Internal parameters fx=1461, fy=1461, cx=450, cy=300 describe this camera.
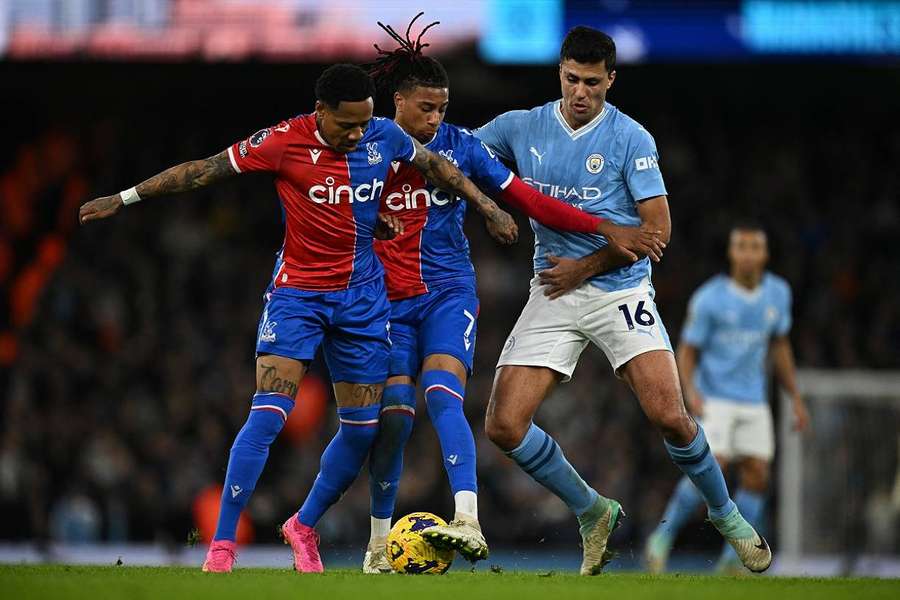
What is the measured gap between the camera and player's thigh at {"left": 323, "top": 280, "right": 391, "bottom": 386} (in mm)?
6715

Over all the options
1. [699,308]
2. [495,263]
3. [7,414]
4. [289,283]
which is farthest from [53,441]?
[289,283]

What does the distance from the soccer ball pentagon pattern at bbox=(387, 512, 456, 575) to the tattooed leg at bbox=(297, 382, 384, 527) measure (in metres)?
0.53

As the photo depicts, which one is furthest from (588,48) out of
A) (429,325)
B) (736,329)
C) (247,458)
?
(736,329)

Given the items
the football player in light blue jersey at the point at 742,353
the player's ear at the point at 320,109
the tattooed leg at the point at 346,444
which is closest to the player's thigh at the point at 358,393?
the tattooed leg at the point at 346,444

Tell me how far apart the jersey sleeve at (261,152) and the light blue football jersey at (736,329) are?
4435 mm

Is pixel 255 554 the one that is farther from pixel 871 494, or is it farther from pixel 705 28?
pixel 705 28

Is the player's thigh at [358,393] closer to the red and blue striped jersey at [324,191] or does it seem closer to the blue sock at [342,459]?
the blue sock at [342,459]

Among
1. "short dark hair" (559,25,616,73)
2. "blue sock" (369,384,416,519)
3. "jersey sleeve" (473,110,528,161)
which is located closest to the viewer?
"short dark hair" (559,25,616,73)

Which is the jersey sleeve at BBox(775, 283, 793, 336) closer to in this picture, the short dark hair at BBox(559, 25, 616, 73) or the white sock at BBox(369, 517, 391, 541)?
the short dark hair at BBox(559, 25, 616, 73)

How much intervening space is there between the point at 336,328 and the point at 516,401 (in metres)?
0.94

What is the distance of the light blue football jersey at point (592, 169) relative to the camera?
6.93m

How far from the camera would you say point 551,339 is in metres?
7.05

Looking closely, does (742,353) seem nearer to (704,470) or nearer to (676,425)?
(704,470)

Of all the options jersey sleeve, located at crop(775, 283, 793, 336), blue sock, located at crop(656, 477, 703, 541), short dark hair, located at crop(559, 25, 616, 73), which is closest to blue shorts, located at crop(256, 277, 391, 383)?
short dark hair, located at crop(559, 25, 616, 73)
